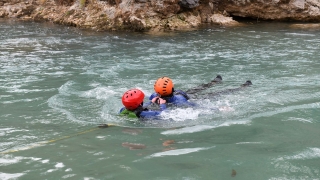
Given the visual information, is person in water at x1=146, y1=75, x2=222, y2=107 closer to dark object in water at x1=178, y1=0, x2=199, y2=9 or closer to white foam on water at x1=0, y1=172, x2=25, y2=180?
white foam on water at x1=0, y1=172, x2=25, y2=180

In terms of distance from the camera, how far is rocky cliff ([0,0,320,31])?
17.4 metres

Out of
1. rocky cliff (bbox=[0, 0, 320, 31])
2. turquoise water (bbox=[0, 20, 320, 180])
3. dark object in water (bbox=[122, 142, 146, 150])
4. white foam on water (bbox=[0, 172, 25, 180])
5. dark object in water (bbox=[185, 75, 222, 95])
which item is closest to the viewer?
white foam on water (bbox=[0, 172, 25, 180])

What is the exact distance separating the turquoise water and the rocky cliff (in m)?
4.44

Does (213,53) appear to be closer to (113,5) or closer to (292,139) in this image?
(292,139)

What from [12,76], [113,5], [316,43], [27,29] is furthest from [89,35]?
[316,43]

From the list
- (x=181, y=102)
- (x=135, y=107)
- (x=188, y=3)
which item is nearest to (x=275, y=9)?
(x=188, y=3)

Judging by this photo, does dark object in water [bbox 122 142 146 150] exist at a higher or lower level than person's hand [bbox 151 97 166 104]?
lower

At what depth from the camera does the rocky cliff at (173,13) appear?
17375 millimetres

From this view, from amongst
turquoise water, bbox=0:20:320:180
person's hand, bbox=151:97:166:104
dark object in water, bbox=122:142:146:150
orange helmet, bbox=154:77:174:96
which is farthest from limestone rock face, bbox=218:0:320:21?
dark object in water, bbox=122:142:146:150

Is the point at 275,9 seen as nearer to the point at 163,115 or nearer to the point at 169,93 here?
the point at 169,93

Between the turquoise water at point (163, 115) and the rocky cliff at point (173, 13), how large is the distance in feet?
14.6

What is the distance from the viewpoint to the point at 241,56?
10.9m

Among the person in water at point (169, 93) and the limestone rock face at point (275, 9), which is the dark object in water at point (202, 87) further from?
the limestone rock face at point (275, 9)

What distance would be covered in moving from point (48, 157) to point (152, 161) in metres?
1.33
